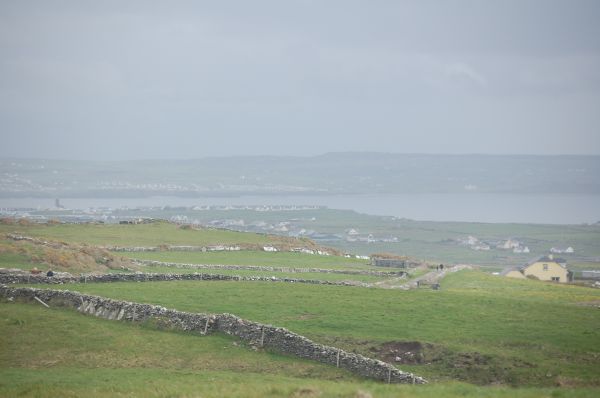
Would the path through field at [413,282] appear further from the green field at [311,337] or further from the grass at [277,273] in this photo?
the green field at [311,337]

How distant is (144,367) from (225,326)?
17.3 feet

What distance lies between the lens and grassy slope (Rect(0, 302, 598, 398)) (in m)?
23.2

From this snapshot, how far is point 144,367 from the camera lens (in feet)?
94.6

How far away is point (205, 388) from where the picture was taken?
2398 centimetres

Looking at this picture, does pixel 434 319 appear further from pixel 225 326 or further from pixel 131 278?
pixel 131 278

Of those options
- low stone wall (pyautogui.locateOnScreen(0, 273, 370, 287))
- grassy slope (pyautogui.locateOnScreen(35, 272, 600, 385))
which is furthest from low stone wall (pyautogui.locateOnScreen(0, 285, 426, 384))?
low stone wall (pyautogui.locateOnScreen(0, 273, 370, 287))

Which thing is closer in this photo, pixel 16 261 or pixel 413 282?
pixel 16 261

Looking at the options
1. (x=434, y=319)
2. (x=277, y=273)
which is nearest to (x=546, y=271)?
(x=277, y=273)

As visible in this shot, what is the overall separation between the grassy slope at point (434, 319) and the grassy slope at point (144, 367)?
371 centimetres

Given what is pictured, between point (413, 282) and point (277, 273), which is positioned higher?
point (413, 282)

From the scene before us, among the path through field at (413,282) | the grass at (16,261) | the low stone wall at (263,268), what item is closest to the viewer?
the grass at (16,261)

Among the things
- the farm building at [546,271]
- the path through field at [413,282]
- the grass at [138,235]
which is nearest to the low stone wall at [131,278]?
the path through field at [413,282]

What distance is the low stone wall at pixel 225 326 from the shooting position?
28.3 m

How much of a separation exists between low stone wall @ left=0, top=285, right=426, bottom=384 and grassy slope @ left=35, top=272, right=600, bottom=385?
194 cm
